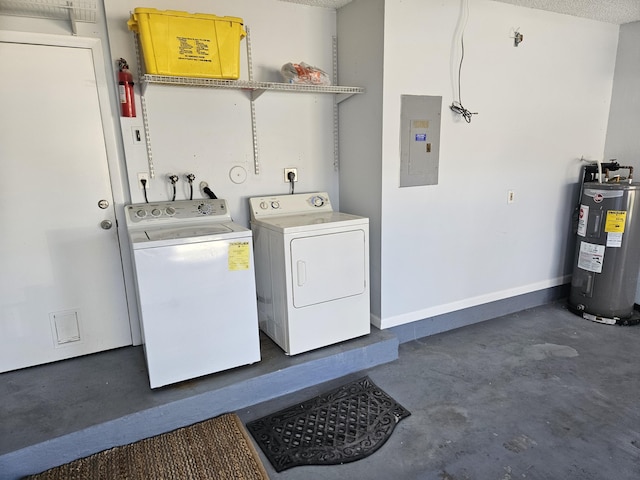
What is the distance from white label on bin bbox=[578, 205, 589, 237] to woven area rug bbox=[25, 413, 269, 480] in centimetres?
324

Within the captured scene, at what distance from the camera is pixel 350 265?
2.62 m

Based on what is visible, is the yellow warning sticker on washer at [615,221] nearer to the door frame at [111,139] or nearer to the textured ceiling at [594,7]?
the textured ceiling at [594,7]

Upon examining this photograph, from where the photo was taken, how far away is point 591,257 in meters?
3.42

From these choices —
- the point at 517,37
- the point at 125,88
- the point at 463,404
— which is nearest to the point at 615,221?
the point at 517,37

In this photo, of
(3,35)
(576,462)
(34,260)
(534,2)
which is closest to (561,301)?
(576,462)

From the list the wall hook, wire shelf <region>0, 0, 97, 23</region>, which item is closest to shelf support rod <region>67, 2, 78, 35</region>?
wire shelf <region>0, 0, 97, 23</region>

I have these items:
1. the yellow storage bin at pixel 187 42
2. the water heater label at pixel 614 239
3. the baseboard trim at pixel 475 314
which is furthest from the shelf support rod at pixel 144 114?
the water heater label at pixel 614 239

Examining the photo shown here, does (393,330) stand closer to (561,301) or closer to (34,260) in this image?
(561,301)

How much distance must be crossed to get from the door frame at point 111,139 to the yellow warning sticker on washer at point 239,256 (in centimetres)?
87

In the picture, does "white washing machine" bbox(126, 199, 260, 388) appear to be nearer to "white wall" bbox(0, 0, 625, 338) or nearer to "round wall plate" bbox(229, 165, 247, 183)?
"round wall plate" bbox(229, 165, 247, 183)

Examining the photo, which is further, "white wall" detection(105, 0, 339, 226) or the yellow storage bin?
"white wall" detection(105, 0, 339, 226)

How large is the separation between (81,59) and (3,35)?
37 cm

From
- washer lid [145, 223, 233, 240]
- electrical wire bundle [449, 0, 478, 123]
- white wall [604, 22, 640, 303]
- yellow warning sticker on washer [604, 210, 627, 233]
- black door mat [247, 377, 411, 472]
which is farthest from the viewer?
white wall [604, 22, 640, 303]

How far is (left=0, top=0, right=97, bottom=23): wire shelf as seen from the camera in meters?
2.06
